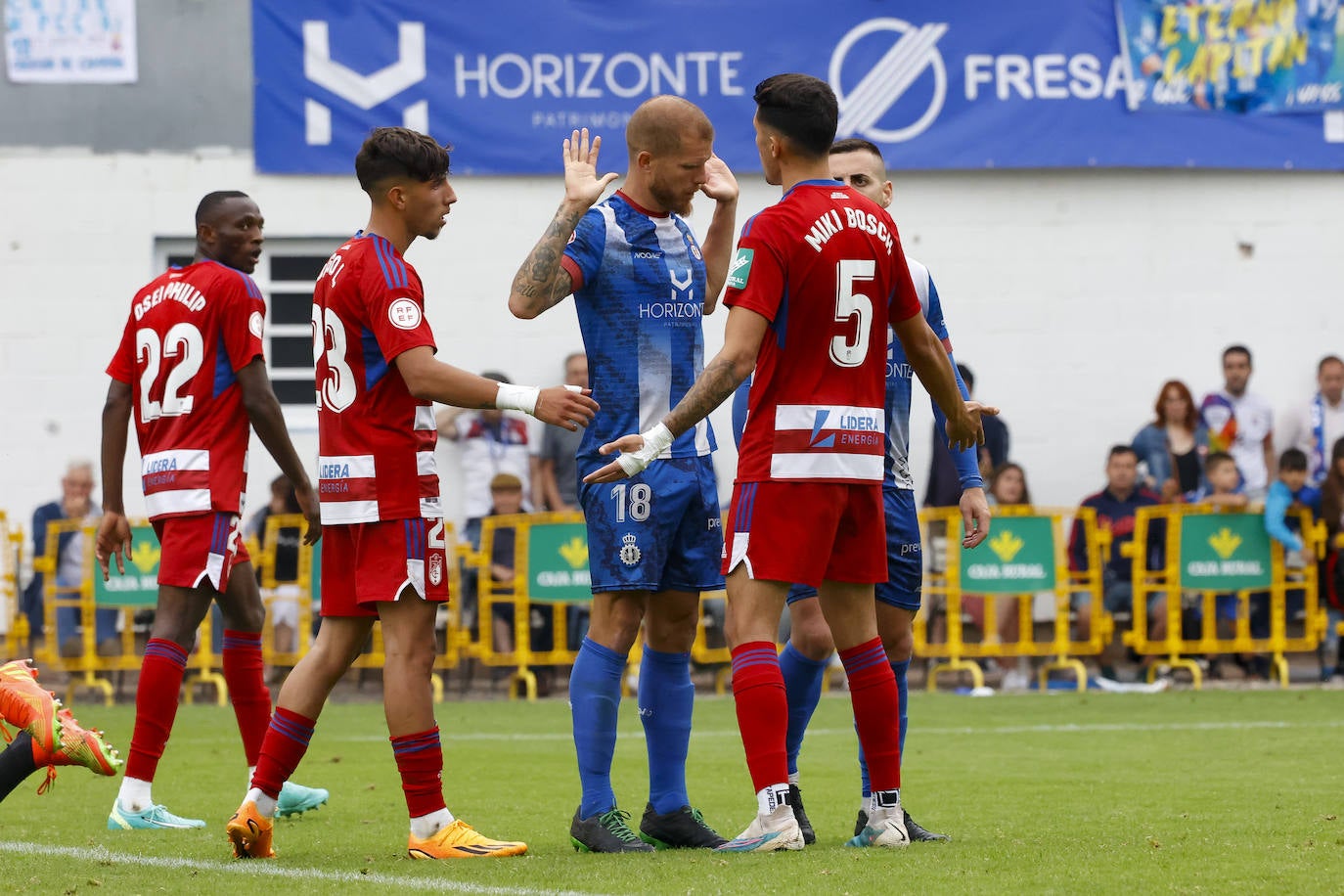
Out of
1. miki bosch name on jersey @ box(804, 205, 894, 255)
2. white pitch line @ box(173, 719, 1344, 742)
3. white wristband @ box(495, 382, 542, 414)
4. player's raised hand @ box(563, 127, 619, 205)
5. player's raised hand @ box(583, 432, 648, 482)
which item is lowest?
white pitch line @ box(173, 719, 1344, 742)

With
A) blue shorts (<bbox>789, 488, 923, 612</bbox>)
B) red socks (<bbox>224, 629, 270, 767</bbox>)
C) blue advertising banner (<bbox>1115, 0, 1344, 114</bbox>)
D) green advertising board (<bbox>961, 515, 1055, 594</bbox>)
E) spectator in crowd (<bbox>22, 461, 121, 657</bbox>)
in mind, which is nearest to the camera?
blue shorts (<bbox>789, 488, 923, 612</bbox>)

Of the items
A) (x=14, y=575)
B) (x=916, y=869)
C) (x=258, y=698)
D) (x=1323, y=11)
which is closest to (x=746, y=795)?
(x=258, y=698)

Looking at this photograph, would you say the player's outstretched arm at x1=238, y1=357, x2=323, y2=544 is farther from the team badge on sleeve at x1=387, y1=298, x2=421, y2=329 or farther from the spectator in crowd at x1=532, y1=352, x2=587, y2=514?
the spectator in crowd at x1=532, y1=352, x2=587, y2=514

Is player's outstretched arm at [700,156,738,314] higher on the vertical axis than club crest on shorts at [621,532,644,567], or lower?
higher

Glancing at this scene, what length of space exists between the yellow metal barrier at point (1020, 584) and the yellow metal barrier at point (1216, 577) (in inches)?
12.1

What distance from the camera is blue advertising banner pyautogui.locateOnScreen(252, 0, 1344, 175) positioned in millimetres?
15305

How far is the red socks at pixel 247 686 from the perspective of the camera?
690 cm

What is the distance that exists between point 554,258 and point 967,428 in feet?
4.47

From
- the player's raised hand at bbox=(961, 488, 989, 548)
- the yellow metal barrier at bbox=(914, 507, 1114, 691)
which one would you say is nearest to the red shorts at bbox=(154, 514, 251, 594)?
the player's raised hand at bbox=(961, 488, 989, 548)

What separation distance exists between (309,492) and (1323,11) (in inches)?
472

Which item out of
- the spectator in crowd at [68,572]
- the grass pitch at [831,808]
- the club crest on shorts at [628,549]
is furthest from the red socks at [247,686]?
the spectator in crowd at [68,572]

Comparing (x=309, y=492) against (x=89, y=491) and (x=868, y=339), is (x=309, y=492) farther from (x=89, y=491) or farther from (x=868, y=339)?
(x=89, y=491)

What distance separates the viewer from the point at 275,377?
15.4 meters

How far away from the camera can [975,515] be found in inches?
246
